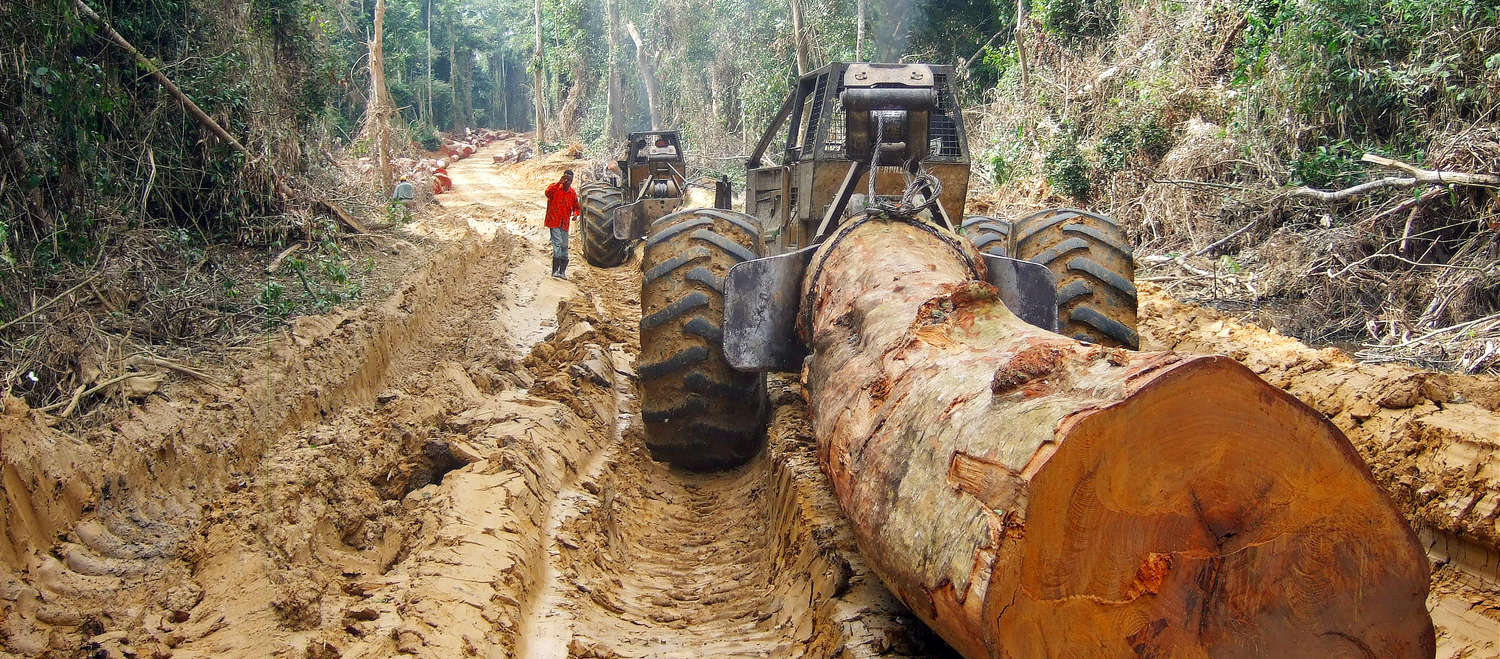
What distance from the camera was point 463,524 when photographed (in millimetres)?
3605

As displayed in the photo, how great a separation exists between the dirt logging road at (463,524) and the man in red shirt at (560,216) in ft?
16.7

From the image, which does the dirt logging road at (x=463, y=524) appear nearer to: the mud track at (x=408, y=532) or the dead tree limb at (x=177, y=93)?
the mud track at (x=408, y=532)

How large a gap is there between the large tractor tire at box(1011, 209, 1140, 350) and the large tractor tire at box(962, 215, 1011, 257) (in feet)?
0.90

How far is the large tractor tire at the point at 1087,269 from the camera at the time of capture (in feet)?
15.6

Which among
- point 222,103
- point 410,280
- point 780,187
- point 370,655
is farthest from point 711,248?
point 222,103

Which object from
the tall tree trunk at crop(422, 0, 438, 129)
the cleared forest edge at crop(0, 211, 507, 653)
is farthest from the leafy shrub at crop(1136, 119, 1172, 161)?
the tall tree trunk at crop(422, 0, 438, 129)

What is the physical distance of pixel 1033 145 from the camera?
14.6 m

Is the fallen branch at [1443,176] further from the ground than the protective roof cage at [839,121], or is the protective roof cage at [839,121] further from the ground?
the protective roof cage at [839,121]

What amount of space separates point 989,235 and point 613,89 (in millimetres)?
30656

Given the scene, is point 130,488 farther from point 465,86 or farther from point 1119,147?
point 465,86

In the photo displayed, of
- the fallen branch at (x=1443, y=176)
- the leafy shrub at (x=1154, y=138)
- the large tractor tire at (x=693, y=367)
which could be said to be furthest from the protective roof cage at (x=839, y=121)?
the leafy shrub at (x=1154, y=138)

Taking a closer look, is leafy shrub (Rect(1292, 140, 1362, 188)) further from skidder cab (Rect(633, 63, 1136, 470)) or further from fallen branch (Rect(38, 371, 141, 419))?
fallen branch (Rect(38, 371, 141, 419))

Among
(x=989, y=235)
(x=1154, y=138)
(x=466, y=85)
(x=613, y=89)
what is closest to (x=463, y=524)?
(x=989, y=235)

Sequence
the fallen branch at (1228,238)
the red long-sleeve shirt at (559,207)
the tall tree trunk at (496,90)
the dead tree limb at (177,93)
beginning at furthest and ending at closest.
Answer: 1. the tall tree trunk at (496,90)
2. the red long-sleeve shirt at (559,207)
3. the fallen branch at (1228,238)
4. the dead tree limb at (177,93)
